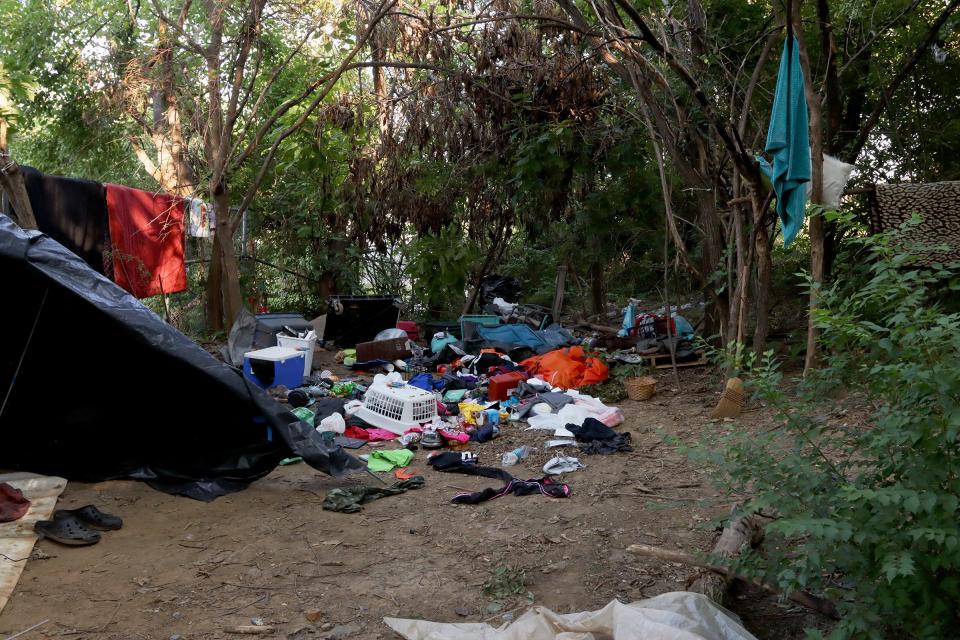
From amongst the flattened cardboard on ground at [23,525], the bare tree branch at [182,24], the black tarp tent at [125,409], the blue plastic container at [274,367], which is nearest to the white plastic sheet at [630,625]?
the flattened cardboard on ground at [23,525]

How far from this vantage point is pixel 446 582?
3.23 metres

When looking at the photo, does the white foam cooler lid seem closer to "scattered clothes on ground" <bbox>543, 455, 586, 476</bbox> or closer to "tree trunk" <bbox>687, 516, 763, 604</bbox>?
"scattered clothes on ground" <bbox>543, 455, 586, 476</bbox>

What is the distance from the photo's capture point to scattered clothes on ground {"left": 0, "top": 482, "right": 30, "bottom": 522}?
3.66 metres

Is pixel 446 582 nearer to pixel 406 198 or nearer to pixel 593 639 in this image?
pixel 593 639

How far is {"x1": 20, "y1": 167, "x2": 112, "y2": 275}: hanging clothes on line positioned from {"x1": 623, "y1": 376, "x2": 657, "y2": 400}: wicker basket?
15.1 ft

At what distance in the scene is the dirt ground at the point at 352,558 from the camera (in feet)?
9.46

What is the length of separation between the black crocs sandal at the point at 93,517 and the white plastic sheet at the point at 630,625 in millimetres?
1984

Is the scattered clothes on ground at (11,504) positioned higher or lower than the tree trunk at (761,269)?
lower

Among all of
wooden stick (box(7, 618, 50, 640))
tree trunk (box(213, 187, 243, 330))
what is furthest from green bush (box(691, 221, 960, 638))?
tree trunk (box(213, 187, 243, 330))

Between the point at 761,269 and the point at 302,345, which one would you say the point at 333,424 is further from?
the point at 761,269

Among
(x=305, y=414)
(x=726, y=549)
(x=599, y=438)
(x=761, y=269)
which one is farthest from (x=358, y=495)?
(x=761, y=269)

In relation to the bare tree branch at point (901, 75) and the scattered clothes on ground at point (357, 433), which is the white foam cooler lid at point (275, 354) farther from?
the bare tree branch at point (901, 75)

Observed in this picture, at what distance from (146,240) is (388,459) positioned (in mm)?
3221

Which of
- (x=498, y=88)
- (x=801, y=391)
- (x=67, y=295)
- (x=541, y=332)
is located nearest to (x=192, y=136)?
(x=498, y=88)
